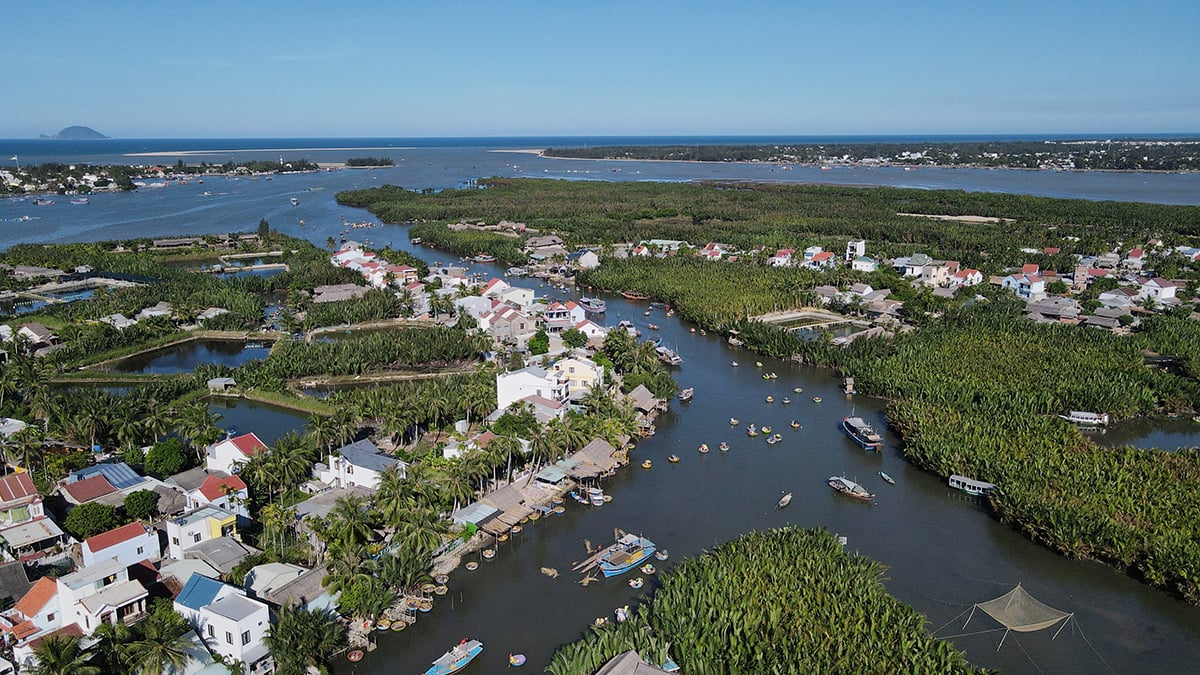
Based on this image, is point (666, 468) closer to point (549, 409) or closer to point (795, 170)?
point (549, 409)

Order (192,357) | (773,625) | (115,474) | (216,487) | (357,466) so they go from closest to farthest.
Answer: (773,625) → (216,487) → (115,474) → (357,466) → (192,357)

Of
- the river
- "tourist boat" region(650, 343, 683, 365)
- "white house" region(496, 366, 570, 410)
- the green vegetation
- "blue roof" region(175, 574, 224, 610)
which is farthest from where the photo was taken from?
"tourist boat" region(650, 343, 683, 365)

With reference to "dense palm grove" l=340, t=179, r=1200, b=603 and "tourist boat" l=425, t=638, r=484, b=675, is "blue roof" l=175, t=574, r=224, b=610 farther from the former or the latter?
"dense palm grove" l=340, t=179, r=1200, b=603

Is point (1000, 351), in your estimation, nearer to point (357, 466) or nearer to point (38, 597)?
point (357, 466)

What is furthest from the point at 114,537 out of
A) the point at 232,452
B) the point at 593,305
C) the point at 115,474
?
the point at 593,305

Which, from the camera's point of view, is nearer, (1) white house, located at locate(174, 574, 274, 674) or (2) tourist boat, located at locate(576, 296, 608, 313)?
(1) white house, located at locate(174, 574, 274, 674)

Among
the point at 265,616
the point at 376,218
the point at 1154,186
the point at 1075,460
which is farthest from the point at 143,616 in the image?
the point at 1154,186

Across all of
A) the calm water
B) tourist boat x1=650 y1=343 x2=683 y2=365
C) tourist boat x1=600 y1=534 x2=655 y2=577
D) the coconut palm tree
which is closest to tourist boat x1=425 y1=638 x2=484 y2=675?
tourist boat x1=600 y1=534 x2=655 y2=577
